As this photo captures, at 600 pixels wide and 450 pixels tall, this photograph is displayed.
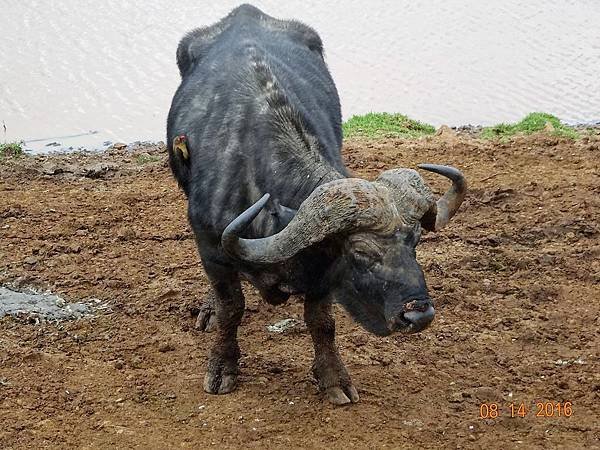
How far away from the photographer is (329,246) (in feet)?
15.0

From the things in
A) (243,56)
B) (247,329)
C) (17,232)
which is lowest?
(17,232)

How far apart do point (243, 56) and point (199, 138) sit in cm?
62

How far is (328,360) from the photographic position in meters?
5.23

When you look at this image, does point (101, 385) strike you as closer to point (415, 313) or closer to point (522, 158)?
point (415, 313)

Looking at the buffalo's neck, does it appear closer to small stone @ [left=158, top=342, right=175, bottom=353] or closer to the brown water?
small stone @ [left=158, top=342, right=175, bottom=353]

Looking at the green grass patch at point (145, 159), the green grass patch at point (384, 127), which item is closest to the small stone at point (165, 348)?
the green grass patch at point (145, 159)

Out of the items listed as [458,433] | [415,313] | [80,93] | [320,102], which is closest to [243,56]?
[320,102]

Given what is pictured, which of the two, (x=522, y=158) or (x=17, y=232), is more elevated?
(x=522, y=158)

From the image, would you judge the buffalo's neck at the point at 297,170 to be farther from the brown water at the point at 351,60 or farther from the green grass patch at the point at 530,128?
the brown water at the point at 351,60

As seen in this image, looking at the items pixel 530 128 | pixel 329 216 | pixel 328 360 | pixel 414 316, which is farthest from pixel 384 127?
pixel 414 316

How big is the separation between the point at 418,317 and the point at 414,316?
0.06 ft

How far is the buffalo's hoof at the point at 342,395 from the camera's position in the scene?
518 centimetres

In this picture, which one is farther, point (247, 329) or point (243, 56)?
point (247, 329)
